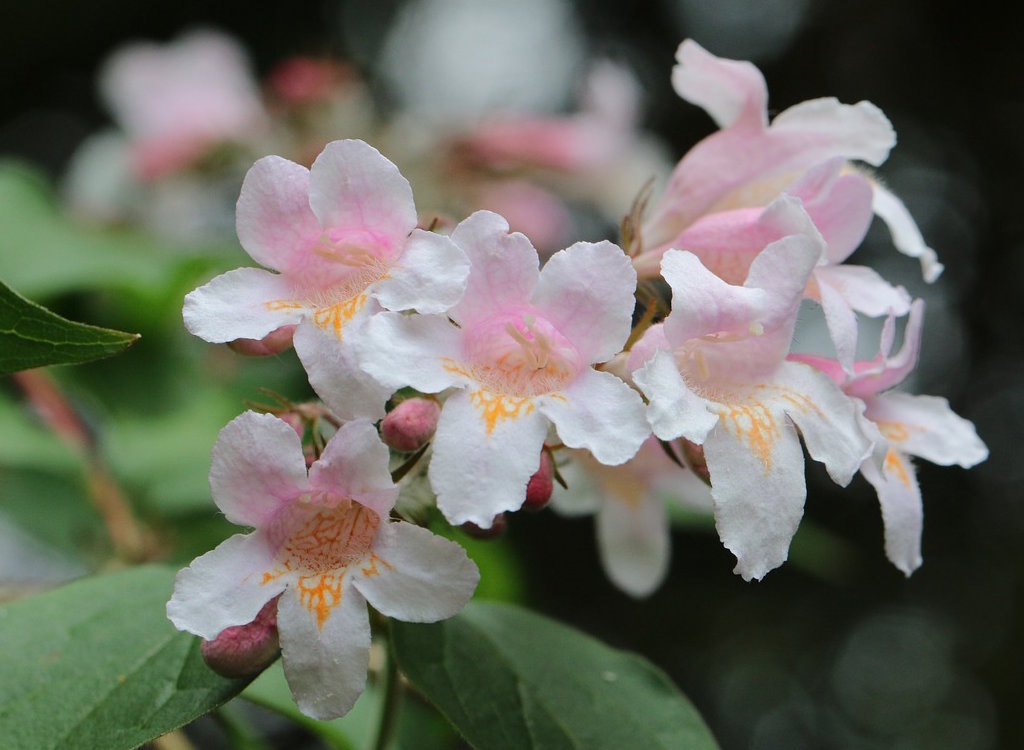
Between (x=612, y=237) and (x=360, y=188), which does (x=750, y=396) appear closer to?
(x=360, y=188)

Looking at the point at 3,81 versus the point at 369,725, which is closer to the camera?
the point at 369,725

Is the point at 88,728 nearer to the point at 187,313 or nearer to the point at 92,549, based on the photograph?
the point at 187,313

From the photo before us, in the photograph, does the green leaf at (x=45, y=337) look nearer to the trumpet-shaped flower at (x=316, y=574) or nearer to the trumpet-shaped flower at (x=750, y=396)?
the trumpet-shaped flower at (x=316, y=574)

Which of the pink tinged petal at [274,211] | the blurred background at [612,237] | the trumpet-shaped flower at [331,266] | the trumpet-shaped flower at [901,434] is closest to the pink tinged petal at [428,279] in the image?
the trumpet-shaped flower at [331,266]

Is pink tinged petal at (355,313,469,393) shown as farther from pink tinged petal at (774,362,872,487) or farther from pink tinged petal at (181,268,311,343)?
pink tinged petal at (774,362,872,487)

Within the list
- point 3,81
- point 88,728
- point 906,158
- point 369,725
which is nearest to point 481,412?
point 88,728

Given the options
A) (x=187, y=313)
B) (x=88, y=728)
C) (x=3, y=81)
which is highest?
(x=187, y=313)
